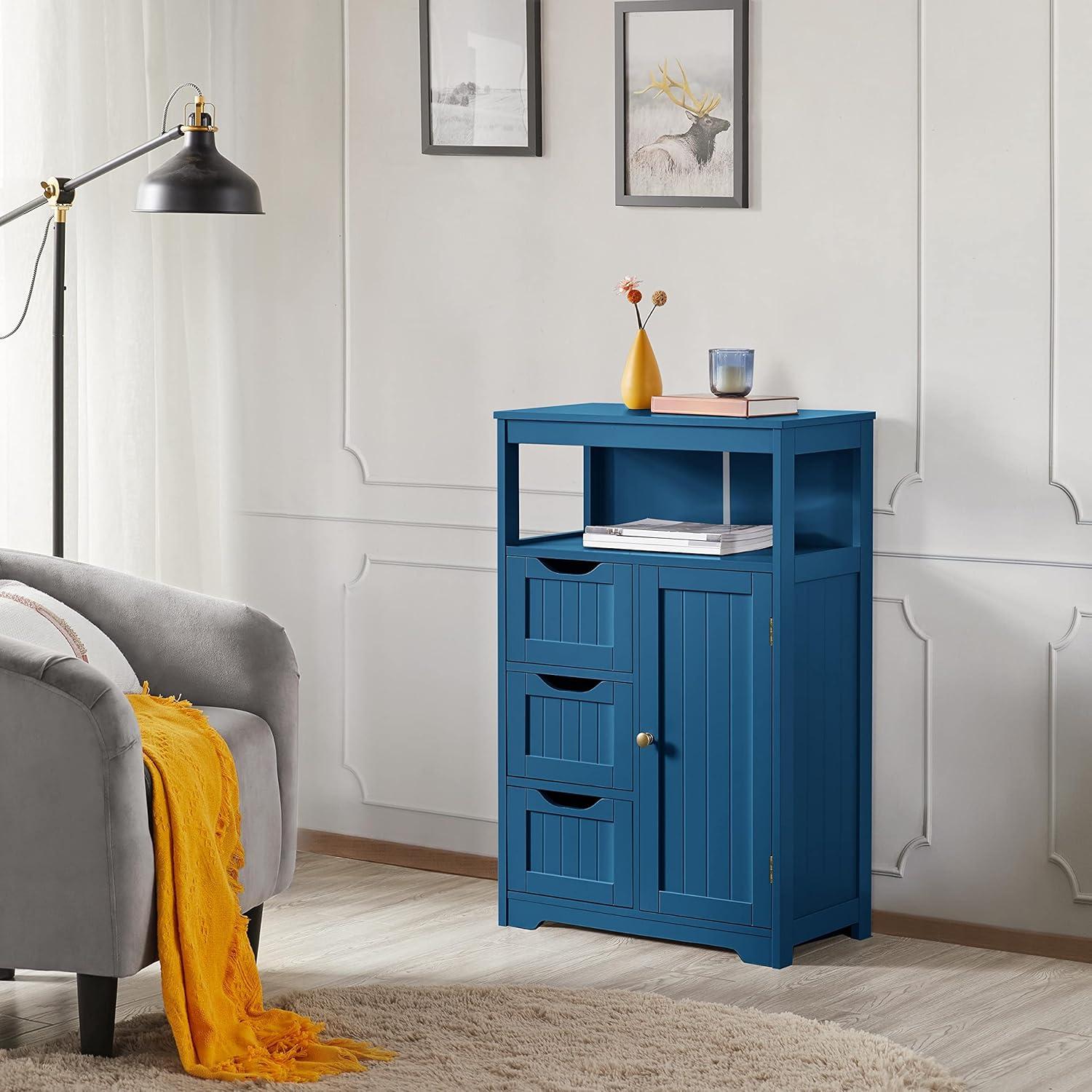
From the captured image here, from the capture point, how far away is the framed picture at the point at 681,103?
3.73 metres

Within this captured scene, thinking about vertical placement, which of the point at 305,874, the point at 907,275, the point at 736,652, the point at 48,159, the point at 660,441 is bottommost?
the point at 305,874

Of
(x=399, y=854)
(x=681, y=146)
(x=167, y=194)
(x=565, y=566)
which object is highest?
(x=681, y=146)

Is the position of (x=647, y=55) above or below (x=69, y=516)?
above

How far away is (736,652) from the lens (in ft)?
11.2

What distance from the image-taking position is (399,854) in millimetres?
4320

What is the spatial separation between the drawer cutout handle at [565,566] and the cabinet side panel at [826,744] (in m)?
0.45

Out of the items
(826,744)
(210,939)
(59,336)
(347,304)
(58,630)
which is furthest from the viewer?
(347,304)

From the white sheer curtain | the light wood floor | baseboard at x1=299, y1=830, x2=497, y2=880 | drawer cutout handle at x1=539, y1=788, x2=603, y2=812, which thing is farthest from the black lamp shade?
baseboard at x1=299, y1=830, x2=497, y2=880

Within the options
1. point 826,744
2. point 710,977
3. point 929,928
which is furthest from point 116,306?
point 929,928

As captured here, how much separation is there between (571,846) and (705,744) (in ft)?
1.29

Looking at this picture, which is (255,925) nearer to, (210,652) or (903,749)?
(210,652)

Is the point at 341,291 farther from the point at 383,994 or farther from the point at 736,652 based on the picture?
the point at 383,994

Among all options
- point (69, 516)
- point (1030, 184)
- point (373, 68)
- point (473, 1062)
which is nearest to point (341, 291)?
point (373, 68)

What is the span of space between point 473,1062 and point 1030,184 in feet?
6.44
